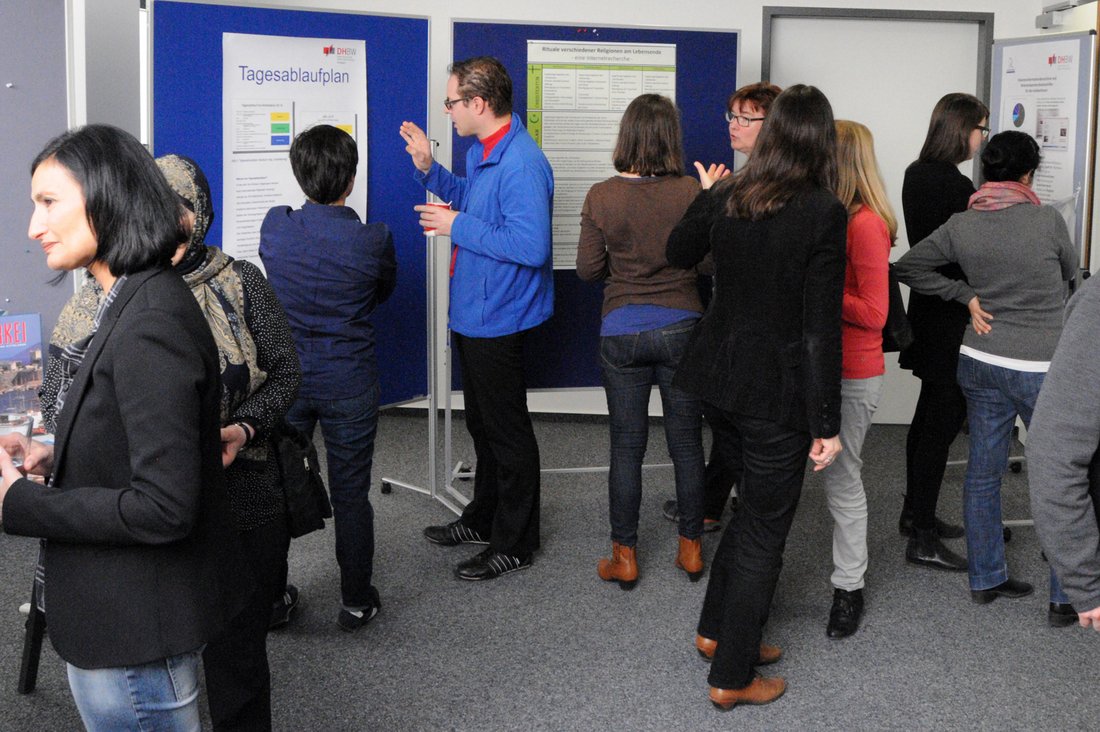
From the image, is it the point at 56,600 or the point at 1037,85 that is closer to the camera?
the point at 56,600

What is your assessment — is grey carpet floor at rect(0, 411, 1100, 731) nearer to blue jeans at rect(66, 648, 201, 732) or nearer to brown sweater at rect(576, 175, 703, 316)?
brown sweater at rect(576, 175, 703, 316)

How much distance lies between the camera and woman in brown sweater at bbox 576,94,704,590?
310 cm

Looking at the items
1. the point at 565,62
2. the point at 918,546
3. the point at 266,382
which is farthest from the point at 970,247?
the point at 266,382

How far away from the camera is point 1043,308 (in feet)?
9.82

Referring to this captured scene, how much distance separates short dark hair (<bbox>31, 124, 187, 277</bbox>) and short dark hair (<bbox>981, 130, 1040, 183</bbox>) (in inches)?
95.4

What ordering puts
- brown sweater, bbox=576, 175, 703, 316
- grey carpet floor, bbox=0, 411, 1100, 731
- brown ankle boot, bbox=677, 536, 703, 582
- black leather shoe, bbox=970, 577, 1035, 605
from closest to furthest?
1. grey carpet floor, bbox=0, 411, 1100, 731
2. brown sweater, bbox=576, 175, 703, 316
3. black leather shoe, bbox=970, 577, 1035, 605
4. brown ankle boot, bbox=677, 536, 703, 582

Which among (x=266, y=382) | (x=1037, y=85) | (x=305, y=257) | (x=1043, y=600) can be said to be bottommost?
(x=1043, y=600)

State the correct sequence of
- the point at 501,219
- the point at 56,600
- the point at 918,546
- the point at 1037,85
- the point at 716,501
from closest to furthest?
the point at 56,600, the point at 501,219, the point at 918,546, the point at 716,501, the point at 1037,85

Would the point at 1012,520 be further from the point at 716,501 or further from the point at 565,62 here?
the point at 565,62

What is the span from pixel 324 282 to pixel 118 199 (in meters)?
1.43

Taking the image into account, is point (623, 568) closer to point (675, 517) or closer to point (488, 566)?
point (488, 566)

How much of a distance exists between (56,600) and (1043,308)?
265cm

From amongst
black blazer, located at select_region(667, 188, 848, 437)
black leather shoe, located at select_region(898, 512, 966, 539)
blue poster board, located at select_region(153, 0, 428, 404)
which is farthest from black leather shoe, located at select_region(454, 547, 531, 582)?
black leather shoe, located at select_region(898, 512, 966, 539)

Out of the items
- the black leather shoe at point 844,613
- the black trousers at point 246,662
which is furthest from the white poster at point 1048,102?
the black trousers at point 246,662
